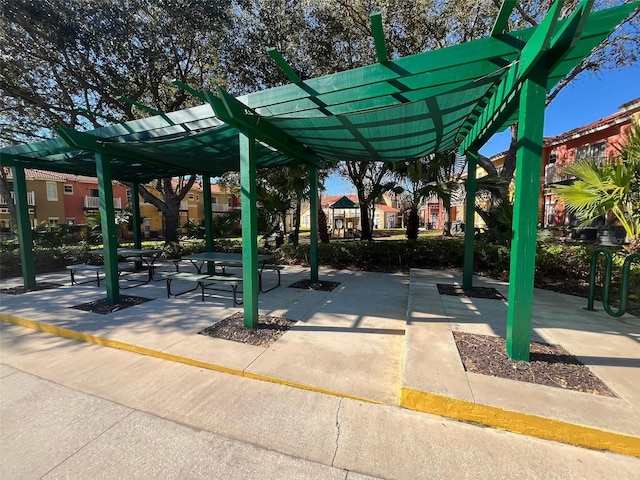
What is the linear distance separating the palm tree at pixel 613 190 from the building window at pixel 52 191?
34.4 m

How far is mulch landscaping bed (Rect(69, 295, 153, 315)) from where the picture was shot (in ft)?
16.2

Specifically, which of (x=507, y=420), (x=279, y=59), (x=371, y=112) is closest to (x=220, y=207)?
(x=371, y=112)

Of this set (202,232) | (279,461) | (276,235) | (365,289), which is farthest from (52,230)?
(279,461)

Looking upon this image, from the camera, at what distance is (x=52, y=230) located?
14.5 m

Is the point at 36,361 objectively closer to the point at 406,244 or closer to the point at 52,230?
the point at 406,244

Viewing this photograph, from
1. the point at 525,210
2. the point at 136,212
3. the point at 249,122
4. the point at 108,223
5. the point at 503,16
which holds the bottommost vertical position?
the point at 108,223

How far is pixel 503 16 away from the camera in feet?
7.73

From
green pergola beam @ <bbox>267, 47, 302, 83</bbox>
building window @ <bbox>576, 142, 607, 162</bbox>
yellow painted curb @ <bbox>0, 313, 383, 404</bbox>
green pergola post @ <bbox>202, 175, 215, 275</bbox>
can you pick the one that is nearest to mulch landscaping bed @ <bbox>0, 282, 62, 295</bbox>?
yellow painted curb @ <bbox>0, 313, 383, 404</bbox>

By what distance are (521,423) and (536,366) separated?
932 millimetres

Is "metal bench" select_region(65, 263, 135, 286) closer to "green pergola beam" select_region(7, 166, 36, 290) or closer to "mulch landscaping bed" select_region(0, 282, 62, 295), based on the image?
"mulch landscaping bed" select_region(0, 282, 62, 295)

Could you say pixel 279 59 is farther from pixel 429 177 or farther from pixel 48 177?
pixel 48 177

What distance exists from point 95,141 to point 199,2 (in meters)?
6.13

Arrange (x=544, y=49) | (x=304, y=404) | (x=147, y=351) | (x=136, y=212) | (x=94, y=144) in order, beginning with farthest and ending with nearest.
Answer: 1. (x=136, y=212)
2. (x=94, y=144)
3. (x=147, y=351)
4. (x=304, y=404)
5. (x=544, y=49)

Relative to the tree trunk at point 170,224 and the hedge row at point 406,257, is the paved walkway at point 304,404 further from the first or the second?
the tree trunk at point 170,224
